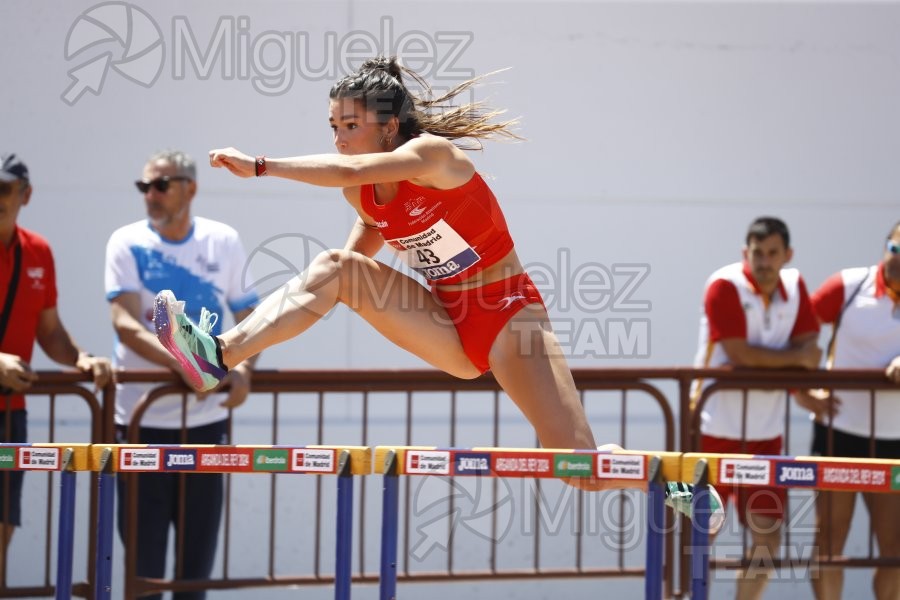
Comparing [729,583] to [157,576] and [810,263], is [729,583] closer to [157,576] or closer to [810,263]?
[810,263]

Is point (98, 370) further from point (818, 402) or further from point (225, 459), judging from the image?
point (818, 402)

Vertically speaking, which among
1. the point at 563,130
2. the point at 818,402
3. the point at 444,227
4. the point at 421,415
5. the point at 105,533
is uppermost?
the point at 563,130

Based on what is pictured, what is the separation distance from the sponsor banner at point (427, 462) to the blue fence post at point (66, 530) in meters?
1.09

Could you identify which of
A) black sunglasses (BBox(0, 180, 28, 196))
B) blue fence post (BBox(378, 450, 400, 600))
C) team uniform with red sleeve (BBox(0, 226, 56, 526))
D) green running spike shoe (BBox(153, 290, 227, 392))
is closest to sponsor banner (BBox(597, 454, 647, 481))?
blue fence post (BBox(378, 450, 400, 600))

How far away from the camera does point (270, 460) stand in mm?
3760

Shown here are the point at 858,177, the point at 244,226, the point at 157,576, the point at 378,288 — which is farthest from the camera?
the point at 858,177

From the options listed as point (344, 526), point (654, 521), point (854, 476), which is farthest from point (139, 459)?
point (854, 476)

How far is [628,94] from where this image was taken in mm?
6605

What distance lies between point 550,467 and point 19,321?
291 cm

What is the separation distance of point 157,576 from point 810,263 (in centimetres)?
391

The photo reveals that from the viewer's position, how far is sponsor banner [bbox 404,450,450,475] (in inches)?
140

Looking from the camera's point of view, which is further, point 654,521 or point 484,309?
point 484,309

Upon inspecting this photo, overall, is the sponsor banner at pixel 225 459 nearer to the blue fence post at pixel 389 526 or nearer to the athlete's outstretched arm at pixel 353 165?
the blue fence post at pixel 389 526

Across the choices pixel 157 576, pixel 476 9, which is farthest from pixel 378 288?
pixel 476 9
